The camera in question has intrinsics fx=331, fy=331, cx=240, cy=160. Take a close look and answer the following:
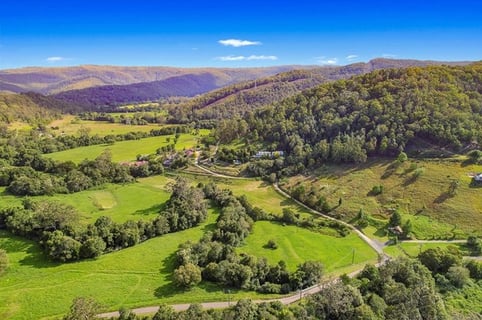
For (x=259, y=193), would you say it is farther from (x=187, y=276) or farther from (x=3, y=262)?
(x=3, y=262)

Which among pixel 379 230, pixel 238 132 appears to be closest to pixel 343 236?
pixel 379 230

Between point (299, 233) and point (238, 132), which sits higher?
point (238, 132)

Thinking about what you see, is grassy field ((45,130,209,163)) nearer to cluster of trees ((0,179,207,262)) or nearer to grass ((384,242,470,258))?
cluster of trees ((0,179,207,262))

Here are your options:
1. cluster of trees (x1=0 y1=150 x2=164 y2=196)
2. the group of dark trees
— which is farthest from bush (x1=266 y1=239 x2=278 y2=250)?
cluster of trees (x1=0 y1=150 x2=164 y2=196)

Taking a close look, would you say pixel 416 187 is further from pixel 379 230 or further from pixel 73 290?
pixel 73 290

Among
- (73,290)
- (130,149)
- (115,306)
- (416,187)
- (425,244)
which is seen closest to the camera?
(115,306)

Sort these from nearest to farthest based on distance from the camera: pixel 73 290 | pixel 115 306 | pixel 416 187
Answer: pixel 115 306 → pixel 73 290 → pixel 416 187
